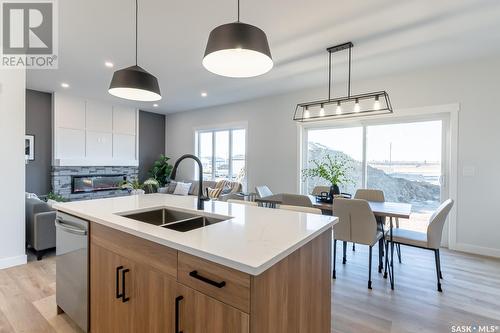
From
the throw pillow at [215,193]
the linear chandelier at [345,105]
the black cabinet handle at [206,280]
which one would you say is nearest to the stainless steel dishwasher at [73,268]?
the black cabinet handle at [206,280]

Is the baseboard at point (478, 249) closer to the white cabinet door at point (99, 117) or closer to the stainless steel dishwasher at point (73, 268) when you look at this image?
the stainless steel dishwasher at point (73, 268)

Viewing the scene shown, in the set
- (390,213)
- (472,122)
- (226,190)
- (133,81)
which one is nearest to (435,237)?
(390,213)

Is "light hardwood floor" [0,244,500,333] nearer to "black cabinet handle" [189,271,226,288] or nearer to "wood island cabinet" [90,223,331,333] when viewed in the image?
"wood island cabinet" [90,223,331,333]

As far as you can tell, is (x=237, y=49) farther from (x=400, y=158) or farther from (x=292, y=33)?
(x=400, y=158)

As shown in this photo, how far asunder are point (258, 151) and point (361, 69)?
2667 millimetres

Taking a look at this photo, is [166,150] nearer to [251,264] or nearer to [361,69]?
[361,69]

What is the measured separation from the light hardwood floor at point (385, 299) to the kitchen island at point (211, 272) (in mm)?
724

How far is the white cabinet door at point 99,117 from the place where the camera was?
605 cm

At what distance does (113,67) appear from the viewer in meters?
3.93

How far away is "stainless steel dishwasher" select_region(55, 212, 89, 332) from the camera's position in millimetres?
1724

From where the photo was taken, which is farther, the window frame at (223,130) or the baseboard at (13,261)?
the window frame at (223,130)

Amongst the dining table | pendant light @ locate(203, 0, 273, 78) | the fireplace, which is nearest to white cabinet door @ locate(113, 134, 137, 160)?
the fireplace

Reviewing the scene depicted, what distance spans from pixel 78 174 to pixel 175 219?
17.5 feet

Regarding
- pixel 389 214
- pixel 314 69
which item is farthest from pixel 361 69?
pixel 389 214
